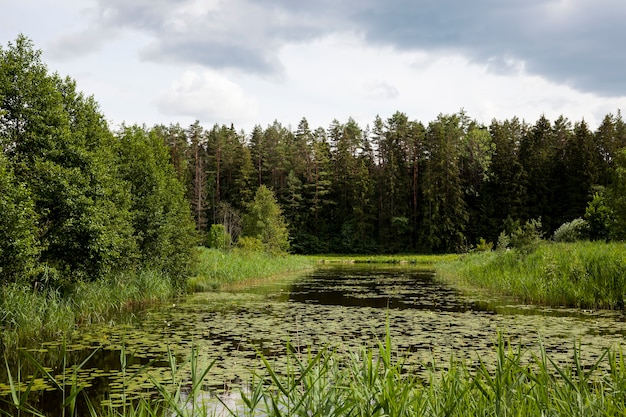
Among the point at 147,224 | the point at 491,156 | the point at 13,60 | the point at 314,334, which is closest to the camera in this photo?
the point at 314,334

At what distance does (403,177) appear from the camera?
65375 mm

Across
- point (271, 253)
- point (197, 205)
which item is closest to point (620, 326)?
point (271, 253)

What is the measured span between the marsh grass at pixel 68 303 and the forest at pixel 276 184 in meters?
0.51

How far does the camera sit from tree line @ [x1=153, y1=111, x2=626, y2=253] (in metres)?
57.2

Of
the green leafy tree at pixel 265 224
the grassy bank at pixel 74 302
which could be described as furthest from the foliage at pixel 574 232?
the green leafy tree at pixel 265 224

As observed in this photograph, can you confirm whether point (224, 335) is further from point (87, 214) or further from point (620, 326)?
point (620, 326)

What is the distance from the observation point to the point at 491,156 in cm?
6744

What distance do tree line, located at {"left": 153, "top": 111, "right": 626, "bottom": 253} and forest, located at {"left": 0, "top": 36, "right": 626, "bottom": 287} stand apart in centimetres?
22

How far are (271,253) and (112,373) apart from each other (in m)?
32.3

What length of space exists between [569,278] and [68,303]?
13758 mm

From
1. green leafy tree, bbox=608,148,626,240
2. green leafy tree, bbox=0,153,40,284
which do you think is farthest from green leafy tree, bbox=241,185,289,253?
green leafy tree, bbox=0,153,40,284

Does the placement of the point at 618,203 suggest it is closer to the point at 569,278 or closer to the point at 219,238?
the point at 569,278

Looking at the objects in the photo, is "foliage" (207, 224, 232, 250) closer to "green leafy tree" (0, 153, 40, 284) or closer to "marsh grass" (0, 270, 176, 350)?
"marsh grass" (0, 270, 176, 350)

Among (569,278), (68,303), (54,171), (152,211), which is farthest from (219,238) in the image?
(569,278)
